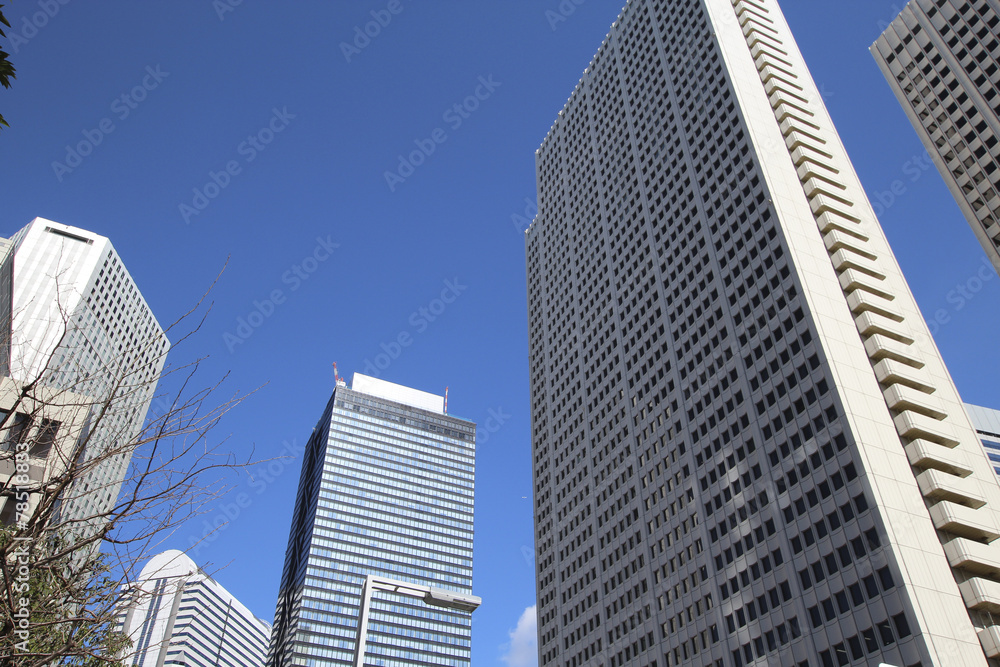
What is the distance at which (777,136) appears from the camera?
2995 inches

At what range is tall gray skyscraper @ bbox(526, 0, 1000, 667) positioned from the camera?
48.3m

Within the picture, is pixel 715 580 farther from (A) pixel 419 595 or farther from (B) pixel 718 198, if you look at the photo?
(A) pixel 419 595

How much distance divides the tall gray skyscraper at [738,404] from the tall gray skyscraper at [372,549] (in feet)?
290

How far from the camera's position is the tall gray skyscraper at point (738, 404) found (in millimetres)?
48312

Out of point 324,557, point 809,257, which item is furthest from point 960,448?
point 324,557

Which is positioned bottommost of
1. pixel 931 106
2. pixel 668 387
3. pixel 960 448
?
pixel 960 448

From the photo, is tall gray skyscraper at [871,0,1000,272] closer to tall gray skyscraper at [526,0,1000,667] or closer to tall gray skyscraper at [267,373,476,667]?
tall gray skyscraper at [526,0,1000,667]

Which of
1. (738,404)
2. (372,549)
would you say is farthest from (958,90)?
(372,549)

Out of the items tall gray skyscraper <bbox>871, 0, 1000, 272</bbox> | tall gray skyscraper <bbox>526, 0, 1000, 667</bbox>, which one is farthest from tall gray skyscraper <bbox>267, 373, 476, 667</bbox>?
tall gray skyscraper <bbox>871, 0, 1000, 272</bbox>

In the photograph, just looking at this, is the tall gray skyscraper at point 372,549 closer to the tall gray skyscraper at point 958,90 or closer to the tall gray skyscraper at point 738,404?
the tall gray skyscraper at point 738,404

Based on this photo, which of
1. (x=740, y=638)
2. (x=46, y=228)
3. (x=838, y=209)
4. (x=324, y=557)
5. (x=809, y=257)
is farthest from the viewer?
(x=324, y=557)

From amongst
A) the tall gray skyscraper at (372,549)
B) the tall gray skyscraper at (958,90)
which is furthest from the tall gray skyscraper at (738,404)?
the tall gray skyscraper at (372,549)

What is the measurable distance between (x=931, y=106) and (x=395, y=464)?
144345mm

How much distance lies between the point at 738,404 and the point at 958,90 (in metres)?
64.6
